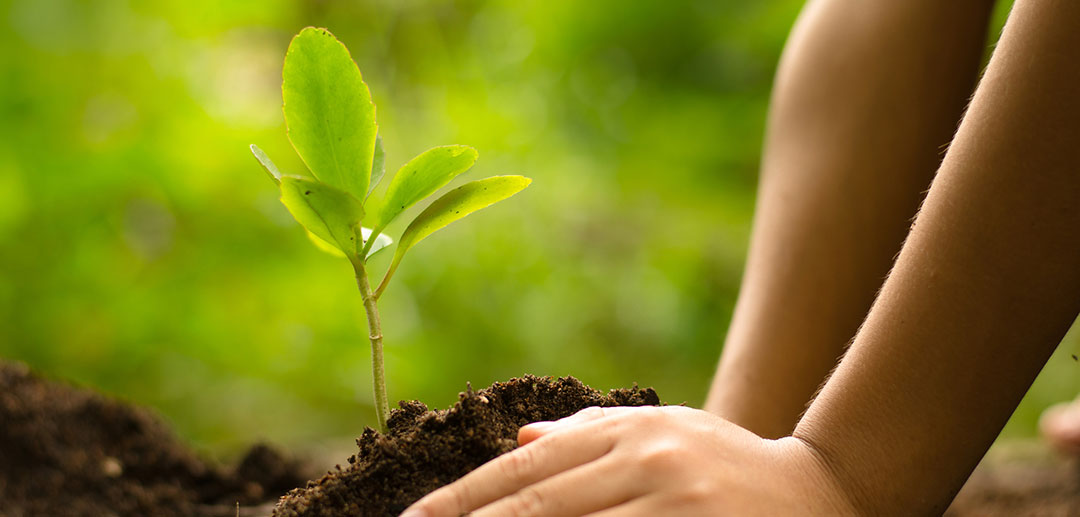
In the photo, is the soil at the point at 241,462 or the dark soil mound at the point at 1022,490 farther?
the dark soil mound at the point at 1022,490

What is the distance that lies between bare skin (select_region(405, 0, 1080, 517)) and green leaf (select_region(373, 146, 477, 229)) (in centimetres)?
20

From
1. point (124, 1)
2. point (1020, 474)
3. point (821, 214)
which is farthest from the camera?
point (124, 1)

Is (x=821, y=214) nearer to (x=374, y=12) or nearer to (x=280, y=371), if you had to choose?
(x=280, y=371)

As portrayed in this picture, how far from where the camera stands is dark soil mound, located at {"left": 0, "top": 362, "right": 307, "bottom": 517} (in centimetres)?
95

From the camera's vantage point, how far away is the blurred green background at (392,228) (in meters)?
1.67

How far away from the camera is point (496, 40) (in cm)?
236

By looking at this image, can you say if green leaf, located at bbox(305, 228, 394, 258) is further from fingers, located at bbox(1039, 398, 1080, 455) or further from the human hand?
fingers, located at bbox(1039, 398, 1080, 455)

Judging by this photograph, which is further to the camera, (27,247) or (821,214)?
(27,247)

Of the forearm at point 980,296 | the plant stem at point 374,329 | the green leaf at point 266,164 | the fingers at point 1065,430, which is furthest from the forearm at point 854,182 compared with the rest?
the fingers at point 1065,430

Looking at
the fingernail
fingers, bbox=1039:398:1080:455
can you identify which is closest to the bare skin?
the fingernail

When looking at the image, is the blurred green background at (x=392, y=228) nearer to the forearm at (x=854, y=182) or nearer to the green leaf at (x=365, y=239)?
the forearm at (x=854, y=182)

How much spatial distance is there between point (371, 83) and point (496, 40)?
401 mm

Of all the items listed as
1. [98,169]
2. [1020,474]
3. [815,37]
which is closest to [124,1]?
[98,169]

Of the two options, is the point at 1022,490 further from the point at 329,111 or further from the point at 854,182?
the point at 329,111
